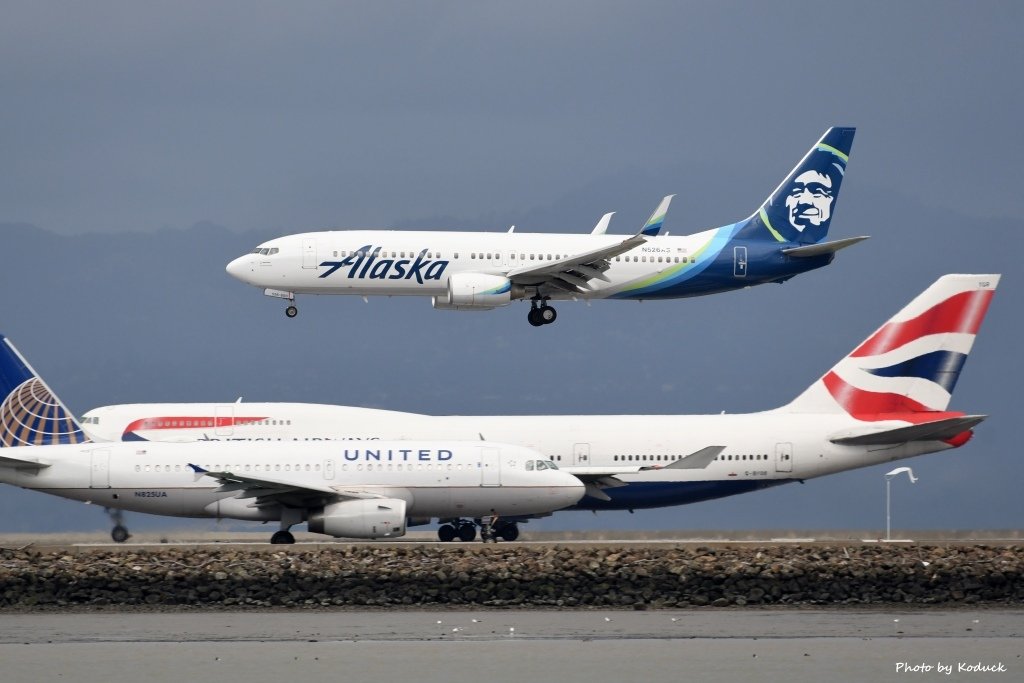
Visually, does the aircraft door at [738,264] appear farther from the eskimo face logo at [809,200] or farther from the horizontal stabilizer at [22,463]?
the horizontal stabilizer at [22,463]

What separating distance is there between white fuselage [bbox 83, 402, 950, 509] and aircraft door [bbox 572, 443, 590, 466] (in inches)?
1.7

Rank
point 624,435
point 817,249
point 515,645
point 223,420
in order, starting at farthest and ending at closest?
point 817,249 → point 223,420 → point 624,435 → point 515,645

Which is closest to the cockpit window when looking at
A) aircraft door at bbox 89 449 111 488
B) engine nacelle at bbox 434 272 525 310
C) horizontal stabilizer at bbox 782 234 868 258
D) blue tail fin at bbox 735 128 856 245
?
engine nacelle at bbox 434 272 525 310

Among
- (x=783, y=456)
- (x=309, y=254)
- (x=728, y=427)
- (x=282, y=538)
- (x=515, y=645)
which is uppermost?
(x=309, y=254)

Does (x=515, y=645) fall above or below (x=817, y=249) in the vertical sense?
below

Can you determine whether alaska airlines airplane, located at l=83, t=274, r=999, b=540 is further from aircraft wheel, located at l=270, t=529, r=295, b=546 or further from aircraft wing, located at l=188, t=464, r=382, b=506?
→ aircraft wheel, located at l=270, t=529, r=295, b=546

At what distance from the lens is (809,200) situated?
220 feet

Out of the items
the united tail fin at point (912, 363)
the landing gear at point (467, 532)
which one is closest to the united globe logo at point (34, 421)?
the landing gear at point (467, 532)

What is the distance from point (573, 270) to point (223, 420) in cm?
1286

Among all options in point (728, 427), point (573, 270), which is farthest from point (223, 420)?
point (728, 427)

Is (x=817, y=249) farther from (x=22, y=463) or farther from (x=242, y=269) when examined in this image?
(x=22, y=463)

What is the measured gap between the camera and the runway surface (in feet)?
101

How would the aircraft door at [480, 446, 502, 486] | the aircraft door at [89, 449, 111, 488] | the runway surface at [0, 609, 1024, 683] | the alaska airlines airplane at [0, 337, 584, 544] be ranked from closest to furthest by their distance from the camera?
the runway surface at [0, 609, 1024, 683] → the alaska airlines airplane at [0, 337, 584, 544] → the aircraft door at [89, 449, 111, 488] → the aircraft door at [480, 446, 502, 486]

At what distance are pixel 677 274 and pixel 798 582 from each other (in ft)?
69.1
